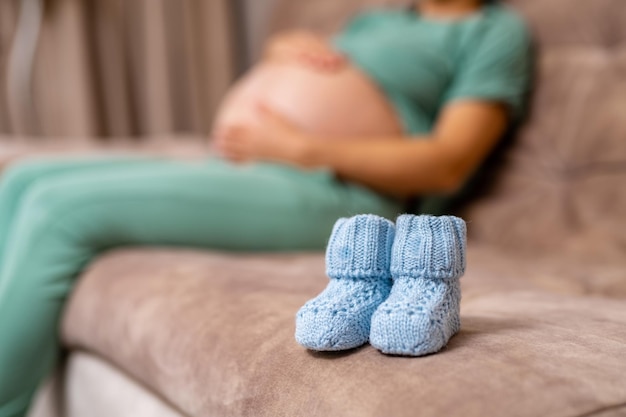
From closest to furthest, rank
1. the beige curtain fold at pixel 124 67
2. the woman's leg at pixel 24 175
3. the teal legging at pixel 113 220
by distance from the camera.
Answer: the teal legging at pixel 113 220 → the woman's leg at pixel 24 175 → the beige curtain fold at pixel 124 67

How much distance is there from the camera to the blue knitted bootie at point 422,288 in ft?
1.67

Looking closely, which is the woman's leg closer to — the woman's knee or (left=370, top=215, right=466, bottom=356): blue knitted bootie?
the woman's knee

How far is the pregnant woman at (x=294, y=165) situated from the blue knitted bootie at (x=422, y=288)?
543 mm

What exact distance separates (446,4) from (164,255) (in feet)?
2.49

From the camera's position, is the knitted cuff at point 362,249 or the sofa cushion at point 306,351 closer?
the sofa cushion at point 306,351

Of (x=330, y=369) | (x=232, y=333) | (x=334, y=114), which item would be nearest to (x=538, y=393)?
(x=330, y=369)

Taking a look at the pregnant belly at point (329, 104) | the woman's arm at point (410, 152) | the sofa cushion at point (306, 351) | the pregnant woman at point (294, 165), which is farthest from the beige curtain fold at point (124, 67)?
the sofa cushion at point (306, 351)

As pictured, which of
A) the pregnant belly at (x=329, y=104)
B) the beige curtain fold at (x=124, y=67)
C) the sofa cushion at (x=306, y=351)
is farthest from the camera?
the beige curtain fold at (x=124, y=67)

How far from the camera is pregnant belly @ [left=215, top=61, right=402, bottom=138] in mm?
1283

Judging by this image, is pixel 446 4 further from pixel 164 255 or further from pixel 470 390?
pixel 470 390

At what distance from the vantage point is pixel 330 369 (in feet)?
1.74

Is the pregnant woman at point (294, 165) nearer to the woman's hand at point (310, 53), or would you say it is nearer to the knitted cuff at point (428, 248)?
the woman's hand at point (310, 53)

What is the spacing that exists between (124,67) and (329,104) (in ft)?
4.24

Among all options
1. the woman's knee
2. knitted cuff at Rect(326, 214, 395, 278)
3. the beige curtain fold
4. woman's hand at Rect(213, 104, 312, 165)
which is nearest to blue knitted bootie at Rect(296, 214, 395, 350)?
knitted cuff at Rect(326, 214, 395, 278)
